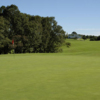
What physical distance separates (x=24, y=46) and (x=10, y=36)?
3.89 metres

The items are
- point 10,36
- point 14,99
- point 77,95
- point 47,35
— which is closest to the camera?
point 14,99

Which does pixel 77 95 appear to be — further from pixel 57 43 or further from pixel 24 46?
pixel 57 43

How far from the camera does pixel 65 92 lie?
499 centimetres

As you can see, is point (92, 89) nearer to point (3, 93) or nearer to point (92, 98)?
point (92, 98)

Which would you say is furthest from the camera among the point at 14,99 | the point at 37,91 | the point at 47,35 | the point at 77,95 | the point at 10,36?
the point at 47,35

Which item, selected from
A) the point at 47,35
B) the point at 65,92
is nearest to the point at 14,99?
the point at 65,92

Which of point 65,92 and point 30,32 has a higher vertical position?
point 30,32

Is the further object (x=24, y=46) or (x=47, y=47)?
(x=47, y=47)

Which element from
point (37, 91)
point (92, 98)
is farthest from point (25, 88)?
point (92, 98)

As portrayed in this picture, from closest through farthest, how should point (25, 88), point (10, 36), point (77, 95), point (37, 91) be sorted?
point (77, 95) < point (37, 91) < point (25, 88) < point (10, 36)

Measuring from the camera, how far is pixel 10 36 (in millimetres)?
42250

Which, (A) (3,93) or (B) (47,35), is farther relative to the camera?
(B) (47,35)

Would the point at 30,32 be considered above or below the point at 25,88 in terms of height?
above

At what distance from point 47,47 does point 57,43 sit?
273cm
